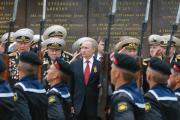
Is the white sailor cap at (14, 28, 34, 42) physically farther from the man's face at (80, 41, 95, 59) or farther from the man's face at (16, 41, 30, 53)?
the man's face at (80, 41, 95, 59)

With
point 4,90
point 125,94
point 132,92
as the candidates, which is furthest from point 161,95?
point 4,90

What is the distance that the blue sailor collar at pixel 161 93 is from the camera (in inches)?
Result: 282

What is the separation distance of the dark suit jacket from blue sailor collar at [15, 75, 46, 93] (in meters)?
2.57

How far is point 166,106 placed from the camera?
714 centimetres

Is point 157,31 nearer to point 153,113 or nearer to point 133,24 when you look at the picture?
point 133,24

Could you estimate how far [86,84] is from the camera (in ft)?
32.7

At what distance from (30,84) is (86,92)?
2.72 meters

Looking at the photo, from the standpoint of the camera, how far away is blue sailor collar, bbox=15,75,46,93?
725 cm

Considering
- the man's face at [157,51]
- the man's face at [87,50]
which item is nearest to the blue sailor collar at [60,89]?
the man's face at [87,50]

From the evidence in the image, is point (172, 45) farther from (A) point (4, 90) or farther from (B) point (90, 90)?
(A) point (4, 90)

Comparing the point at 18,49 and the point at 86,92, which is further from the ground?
the point at 18,49

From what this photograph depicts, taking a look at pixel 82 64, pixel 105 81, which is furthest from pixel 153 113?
pixel 82 64

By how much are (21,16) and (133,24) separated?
232 centimetres

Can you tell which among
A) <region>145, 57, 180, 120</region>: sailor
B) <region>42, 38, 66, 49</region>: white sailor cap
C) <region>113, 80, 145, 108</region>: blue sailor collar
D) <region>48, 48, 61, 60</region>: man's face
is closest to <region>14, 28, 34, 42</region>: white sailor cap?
<region>42, 38, 66, 49</region>: white sailor cap
